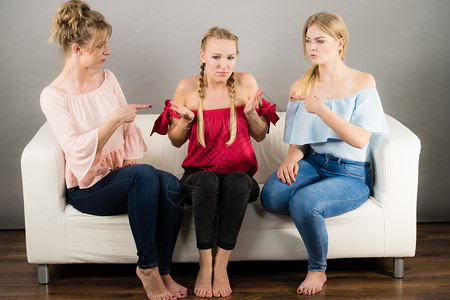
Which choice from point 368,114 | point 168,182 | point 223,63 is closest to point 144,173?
point 168,182

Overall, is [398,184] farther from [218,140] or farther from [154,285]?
[154,285]

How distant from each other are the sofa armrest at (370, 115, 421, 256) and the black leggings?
55 centimetres

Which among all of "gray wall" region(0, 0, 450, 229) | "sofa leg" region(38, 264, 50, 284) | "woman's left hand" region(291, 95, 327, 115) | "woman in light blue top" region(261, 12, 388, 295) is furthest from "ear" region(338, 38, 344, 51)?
"sofa leg" region(38, 264, 50, 284)

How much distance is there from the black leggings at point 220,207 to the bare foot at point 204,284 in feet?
0.32

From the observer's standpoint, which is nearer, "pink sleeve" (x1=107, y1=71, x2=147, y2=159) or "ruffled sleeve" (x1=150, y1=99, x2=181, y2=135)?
"ruffled sleeve" (x1=150, y1=99, x2=181, y2=135)

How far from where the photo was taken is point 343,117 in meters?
2.41

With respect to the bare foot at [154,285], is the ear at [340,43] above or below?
above

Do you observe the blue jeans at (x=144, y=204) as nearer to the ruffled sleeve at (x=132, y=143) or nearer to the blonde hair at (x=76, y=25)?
the ruffled sleeve at (x=132, y=143)

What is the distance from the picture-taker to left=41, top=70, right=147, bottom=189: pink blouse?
2309 mm

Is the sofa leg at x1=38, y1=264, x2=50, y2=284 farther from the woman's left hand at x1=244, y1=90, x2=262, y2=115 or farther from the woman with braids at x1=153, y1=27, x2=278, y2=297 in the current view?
the woman's left hand at x1=244, y1=90, x2=262, y2=115

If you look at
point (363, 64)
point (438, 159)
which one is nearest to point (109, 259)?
point (363, 64)

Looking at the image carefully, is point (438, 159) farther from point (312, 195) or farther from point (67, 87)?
point (67, 87)

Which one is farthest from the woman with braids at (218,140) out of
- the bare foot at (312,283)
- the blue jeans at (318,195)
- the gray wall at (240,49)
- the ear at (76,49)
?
the gray wall at (240,49)

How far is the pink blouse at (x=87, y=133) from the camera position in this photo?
7.57 feet
